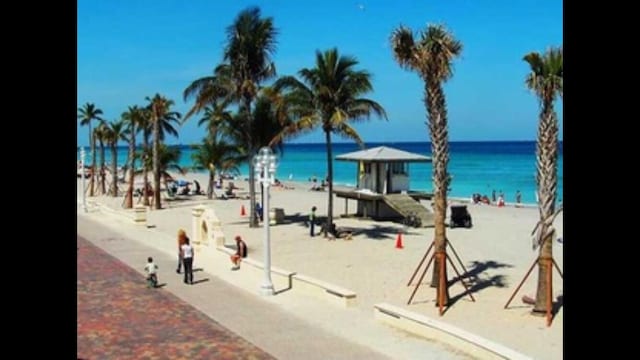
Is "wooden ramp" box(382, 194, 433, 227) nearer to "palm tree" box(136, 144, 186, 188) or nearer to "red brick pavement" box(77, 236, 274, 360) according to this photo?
"red brick pavement" box(77, 236, 274, 360)

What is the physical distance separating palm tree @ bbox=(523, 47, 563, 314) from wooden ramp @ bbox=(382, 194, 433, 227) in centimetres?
1763

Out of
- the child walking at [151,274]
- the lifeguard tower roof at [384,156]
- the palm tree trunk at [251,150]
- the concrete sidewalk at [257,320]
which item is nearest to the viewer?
the concrete sidewalk at [257,320]

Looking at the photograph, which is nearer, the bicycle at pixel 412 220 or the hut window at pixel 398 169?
the bicycle at pixel 412 220

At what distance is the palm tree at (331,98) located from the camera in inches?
1083

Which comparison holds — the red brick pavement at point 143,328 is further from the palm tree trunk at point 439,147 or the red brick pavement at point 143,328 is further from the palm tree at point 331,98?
the palm tree at point 331,98

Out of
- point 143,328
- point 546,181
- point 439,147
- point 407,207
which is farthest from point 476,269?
point 407,207

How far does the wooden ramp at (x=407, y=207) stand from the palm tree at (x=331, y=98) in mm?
6516

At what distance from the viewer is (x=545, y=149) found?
14.3m

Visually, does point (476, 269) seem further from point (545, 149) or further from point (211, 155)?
point (211, 155)

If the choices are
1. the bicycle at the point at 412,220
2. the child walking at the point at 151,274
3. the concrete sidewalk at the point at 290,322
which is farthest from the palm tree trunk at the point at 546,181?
the bicycle at the point at 412,220
